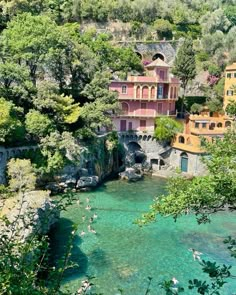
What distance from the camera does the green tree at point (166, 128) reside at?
41.4 metres

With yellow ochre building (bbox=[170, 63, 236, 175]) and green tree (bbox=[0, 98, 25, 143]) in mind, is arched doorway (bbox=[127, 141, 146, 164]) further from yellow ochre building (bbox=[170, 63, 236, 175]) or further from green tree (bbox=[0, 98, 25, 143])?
green tree (bbox=[0, 98, 25, 143])

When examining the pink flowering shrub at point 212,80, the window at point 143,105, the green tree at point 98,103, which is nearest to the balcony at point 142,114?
the window at point 143,105

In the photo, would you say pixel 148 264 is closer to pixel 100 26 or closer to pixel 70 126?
pixel 70 126

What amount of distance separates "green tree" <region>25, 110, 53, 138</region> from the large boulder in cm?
476

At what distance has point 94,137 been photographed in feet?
119

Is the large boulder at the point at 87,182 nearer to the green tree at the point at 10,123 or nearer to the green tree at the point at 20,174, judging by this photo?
the green tree at the point at 20,174

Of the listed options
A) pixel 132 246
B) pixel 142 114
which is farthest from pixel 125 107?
pixel 132 246

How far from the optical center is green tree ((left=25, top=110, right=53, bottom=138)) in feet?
105

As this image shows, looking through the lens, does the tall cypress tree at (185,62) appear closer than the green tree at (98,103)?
No

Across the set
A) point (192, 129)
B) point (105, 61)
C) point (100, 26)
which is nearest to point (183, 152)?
point (192, 129)

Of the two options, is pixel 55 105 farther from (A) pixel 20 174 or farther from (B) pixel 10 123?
(A) pixel 20 174

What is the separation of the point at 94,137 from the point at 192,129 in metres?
10.8

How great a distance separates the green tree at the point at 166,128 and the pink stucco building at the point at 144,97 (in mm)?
1122

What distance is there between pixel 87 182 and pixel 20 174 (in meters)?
6.94
